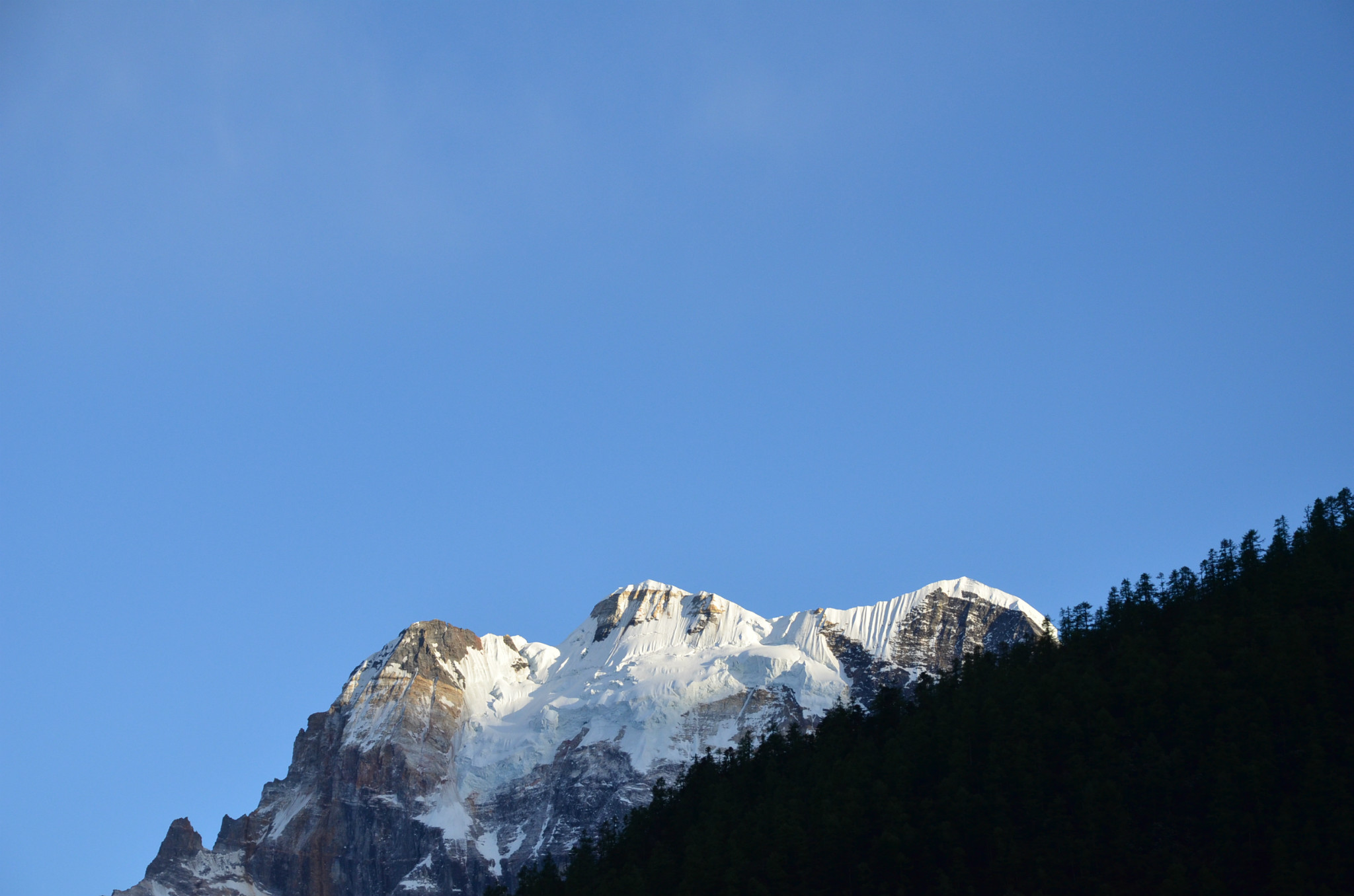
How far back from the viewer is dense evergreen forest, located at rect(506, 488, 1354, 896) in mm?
125312

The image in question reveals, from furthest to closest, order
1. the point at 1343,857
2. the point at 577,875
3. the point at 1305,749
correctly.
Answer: the point at 577,875 → the point at 1305,749 → the point at 1343,857

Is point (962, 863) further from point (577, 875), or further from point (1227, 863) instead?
point (577, 875)

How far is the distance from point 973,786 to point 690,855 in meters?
31.7

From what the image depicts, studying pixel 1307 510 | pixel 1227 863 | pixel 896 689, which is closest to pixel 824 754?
pixel 896 689

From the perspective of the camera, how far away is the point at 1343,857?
11512 cm

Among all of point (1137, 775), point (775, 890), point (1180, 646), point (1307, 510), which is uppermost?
point (1307, 510)

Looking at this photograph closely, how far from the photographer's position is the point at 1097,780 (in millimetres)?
137250

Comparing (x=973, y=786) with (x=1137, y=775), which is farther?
(x=973, y=786)

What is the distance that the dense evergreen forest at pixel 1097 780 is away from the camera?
125 metres

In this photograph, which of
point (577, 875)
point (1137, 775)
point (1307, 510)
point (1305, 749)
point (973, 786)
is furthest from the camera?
point (1307, 510)

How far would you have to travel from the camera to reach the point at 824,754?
17425 centimetres

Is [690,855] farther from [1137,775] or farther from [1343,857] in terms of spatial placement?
[1343,857]

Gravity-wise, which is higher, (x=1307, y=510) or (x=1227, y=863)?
(x=1307, y=510)

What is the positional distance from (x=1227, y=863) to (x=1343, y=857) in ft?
33.5
